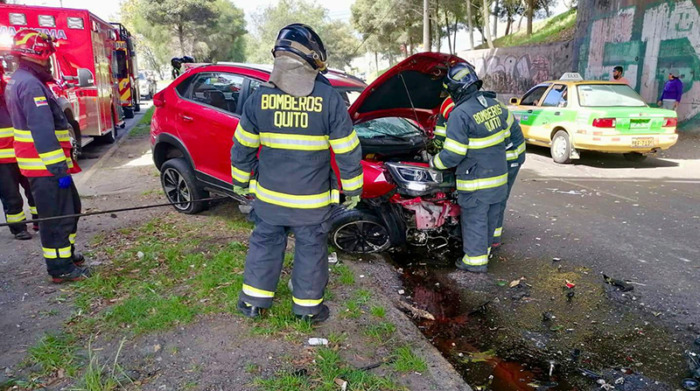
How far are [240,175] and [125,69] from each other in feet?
54.9

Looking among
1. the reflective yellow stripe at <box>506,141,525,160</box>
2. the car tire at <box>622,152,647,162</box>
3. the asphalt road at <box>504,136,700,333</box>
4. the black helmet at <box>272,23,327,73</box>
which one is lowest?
the asphalt road at <box>504,136,700,333</box>

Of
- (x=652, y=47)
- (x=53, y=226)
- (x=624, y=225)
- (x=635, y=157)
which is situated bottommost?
(x=624, y=225)

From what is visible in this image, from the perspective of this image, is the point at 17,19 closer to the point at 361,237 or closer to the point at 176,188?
the point at 176,188

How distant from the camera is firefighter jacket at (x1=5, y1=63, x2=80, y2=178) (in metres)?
3.69

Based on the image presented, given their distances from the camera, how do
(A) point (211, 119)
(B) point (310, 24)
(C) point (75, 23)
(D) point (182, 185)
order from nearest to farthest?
(A) point (211, 119)
(D) point (182, 185)
(C) point (75, 23)
(B) point (310, 24)

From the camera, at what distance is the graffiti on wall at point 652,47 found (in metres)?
12.4

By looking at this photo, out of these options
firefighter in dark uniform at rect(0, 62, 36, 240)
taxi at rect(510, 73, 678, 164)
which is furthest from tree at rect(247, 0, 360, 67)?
firefighter in dark uniform at rect(0, 62, 36, 240)

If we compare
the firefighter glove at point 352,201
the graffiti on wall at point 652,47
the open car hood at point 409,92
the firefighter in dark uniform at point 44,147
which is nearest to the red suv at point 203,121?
the open car hood at point 409,92

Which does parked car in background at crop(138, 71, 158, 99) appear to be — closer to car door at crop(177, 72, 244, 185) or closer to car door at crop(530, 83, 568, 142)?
car door at crop(530, 83, 568, 142)

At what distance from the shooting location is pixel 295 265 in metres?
3.30

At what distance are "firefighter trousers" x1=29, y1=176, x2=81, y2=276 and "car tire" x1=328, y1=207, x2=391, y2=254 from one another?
2227mm

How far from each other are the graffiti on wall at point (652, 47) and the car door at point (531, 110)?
516cm

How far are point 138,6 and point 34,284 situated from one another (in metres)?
47.8

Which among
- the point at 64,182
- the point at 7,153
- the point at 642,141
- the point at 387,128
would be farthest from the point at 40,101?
the point at 642,141
